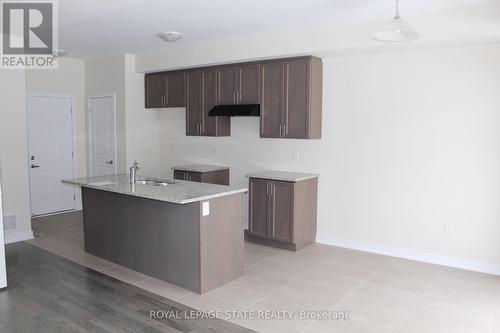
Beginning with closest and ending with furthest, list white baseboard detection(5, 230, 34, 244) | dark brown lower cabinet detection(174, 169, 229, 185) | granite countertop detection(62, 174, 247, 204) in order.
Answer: granite countertop detection(62, 174, 247, 204), white baseboard detection(5, 230, 34, 244), dark brown lower cabinet detection(174, 169, 229, 185)

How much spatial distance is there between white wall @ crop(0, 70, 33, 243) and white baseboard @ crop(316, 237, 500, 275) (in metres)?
3.97

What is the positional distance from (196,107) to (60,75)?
8.39 feet

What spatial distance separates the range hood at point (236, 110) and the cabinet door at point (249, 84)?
0.07 m

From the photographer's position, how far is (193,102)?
6.15m

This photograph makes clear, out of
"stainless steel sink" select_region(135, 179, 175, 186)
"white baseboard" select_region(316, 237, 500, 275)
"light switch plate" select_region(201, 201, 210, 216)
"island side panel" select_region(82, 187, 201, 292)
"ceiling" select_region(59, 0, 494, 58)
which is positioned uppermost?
"ceiling" select_region(59, 0, 494, 58)

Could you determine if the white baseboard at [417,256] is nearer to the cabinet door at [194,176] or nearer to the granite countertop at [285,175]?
the granite countertop at [285,175]

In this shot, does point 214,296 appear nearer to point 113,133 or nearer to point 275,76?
point 275,76

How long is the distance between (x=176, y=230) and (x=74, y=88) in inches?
174

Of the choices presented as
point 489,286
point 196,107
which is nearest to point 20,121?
point 196,107

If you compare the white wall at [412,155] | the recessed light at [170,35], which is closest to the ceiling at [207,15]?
the recessed light at [170,35]

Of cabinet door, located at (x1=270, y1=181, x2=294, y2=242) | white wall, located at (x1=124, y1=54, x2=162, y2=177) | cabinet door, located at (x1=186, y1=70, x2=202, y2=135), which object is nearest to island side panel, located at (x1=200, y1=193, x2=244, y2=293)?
cabinet door, located at (x1=270, y1=181, x2=294, y2=242)

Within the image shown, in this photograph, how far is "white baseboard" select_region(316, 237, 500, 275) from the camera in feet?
14.0

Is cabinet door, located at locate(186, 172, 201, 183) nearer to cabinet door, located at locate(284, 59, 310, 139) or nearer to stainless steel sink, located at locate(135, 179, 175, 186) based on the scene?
stainless steel sink, located at locate(135, 179, 175, 186)

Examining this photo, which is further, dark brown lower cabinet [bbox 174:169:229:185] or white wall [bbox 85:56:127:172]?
white wall [bbox 85:56:127:172]
